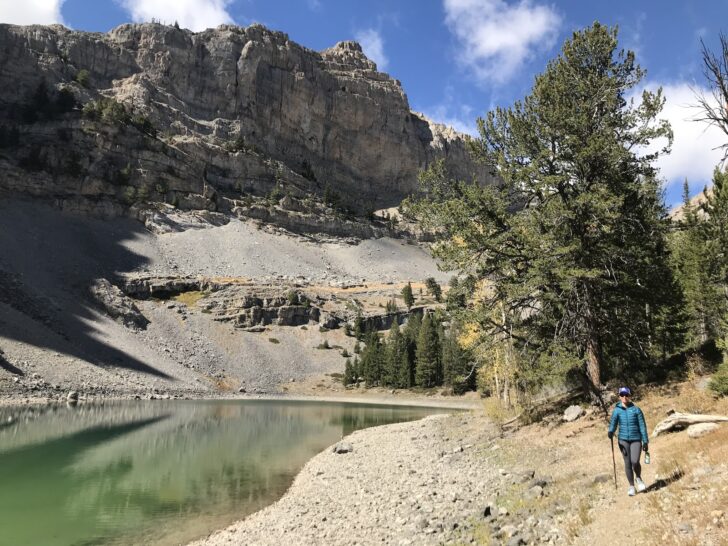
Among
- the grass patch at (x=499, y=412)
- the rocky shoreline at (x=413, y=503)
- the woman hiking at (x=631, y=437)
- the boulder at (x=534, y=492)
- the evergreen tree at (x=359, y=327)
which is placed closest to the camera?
the woman hiking at (x=631, y=437)

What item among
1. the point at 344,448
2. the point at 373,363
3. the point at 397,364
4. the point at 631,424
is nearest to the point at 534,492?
the point at 631,424

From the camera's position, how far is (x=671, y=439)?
40.7ft

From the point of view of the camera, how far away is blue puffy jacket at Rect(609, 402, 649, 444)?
9.78m

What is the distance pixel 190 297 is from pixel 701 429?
104 meters

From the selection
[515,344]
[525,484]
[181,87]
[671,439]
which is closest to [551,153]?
[515,344]

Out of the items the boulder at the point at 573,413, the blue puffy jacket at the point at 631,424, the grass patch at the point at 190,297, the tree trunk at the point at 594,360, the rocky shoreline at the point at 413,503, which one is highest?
the grass patch at the point at 190,297

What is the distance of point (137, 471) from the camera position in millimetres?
23328

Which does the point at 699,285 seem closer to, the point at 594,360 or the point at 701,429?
the point at 594,360

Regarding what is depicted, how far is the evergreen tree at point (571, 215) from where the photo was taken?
1756 cm

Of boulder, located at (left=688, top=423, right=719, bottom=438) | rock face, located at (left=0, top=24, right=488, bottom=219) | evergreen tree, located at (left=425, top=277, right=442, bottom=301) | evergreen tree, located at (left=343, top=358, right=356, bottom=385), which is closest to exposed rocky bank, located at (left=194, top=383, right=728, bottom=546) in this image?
boulder, located at (left=688, top=423, right=719, bottom=438)

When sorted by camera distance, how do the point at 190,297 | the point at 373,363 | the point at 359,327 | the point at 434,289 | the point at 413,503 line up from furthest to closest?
the point at 434,289 < the point at 359,327 < the point at 190,297 < the point at 373,363 < the point at 413,503

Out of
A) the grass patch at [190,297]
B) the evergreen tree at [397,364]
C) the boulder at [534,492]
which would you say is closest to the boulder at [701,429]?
→ the boulder at [534,492]

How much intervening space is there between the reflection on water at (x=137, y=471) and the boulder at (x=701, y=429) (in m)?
13.7

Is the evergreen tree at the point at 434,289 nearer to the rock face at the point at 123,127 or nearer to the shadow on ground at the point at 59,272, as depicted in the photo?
the shadow on ground at the point at 59,272
